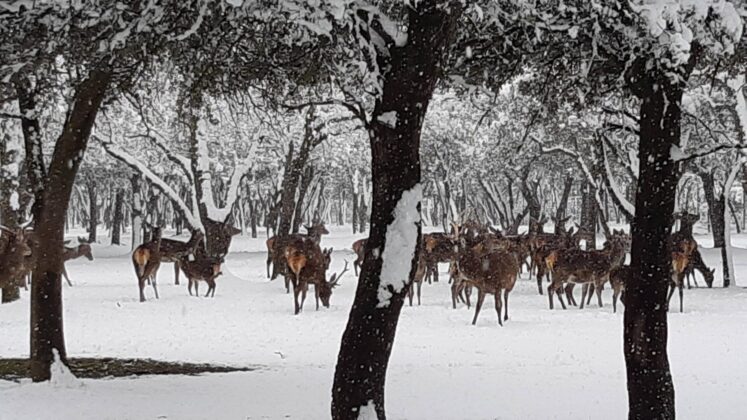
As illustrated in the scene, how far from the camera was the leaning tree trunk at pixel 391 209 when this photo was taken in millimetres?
5738

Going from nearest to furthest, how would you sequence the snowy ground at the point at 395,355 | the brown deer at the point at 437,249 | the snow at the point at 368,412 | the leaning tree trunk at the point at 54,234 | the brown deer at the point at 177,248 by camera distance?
the snow at the point at 368,412, the snowy ground at the point at 395,355, the leaning tree trunk at the point at 54,234, the brown deer at the point at 177,248, the brown deer at the point at 437,249

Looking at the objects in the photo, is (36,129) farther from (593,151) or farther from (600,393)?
(593,151)

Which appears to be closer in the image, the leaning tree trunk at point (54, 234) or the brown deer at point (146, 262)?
the leaning tree trunk at point (54, 234)

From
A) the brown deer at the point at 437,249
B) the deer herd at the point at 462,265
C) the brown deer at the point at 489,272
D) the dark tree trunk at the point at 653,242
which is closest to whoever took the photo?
the dark tree trunk at the point at 653,242

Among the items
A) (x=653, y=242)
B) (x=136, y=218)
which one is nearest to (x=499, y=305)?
(x=653, y=242)

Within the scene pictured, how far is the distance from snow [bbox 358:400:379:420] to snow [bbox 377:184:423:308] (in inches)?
28.3

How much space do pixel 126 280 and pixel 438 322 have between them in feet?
36.9

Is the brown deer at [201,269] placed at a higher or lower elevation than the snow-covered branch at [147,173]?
lower

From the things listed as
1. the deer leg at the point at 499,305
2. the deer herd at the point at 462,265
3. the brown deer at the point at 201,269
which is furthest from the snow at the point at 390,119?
the brown deer at the point at 201,269

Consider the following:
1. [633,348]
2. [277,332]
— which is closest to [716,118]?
[277,332]

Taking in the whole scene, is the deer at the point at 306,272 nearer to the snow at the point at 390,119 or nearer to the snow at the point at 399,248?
the snow at the point at 399,248

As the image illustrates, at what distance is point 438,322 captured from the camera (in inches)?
541

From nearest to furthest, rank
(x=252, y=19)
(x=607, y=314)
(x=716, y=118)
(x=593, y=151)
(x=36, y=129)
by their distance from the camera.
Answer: (x=252, y=19) → (x=36, y=129) → (x=607, y=314) → (x=716, y=118) → (x=593, y=151)

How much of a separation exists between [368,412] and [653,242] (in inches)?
98.3
